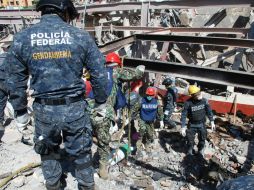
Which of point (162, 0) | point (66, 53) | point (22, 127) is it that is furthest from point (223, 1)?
point (22, 127)

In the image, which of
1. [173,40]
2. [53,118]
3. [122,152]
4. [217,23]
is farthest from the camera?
[217,23]

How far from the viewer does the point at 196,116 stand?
5781 millimetres

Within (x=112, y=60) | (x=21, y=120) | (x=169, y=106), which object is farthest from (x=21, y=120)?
(x=169, y=106)

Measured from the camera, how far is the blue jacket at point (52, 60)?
3420 millimetres

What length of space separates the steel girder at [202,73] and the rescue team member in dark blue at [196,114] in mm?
2213

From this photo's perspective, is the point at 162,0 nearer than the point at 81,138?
No

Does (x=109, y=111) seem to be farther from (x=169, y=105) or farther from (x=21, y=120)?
(x=169, y=105)

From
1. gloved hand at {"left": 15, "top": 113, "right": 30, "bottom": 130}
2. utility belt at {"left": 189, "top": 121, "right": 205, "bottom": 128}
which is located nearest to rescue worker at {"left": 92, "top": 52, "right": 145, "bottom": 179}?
gloved hand at {"left": 15, "top": 113, "right": 30, "bottom": 130}

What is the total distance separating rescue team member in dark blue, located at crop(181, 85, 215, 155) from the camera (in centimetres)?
572

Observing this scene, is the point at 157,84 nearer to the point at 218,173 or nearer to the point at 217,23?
the point at 218,173

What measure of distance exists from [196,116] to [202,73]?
2609 mm

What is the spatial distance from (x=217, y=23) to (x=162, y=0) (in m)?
5.03

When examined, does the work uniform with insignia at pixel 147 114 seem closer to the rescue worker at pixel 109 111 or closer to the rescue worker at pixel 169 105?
the rescue worker at pixel 109 111

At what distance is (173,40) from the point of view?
443 centimetres
